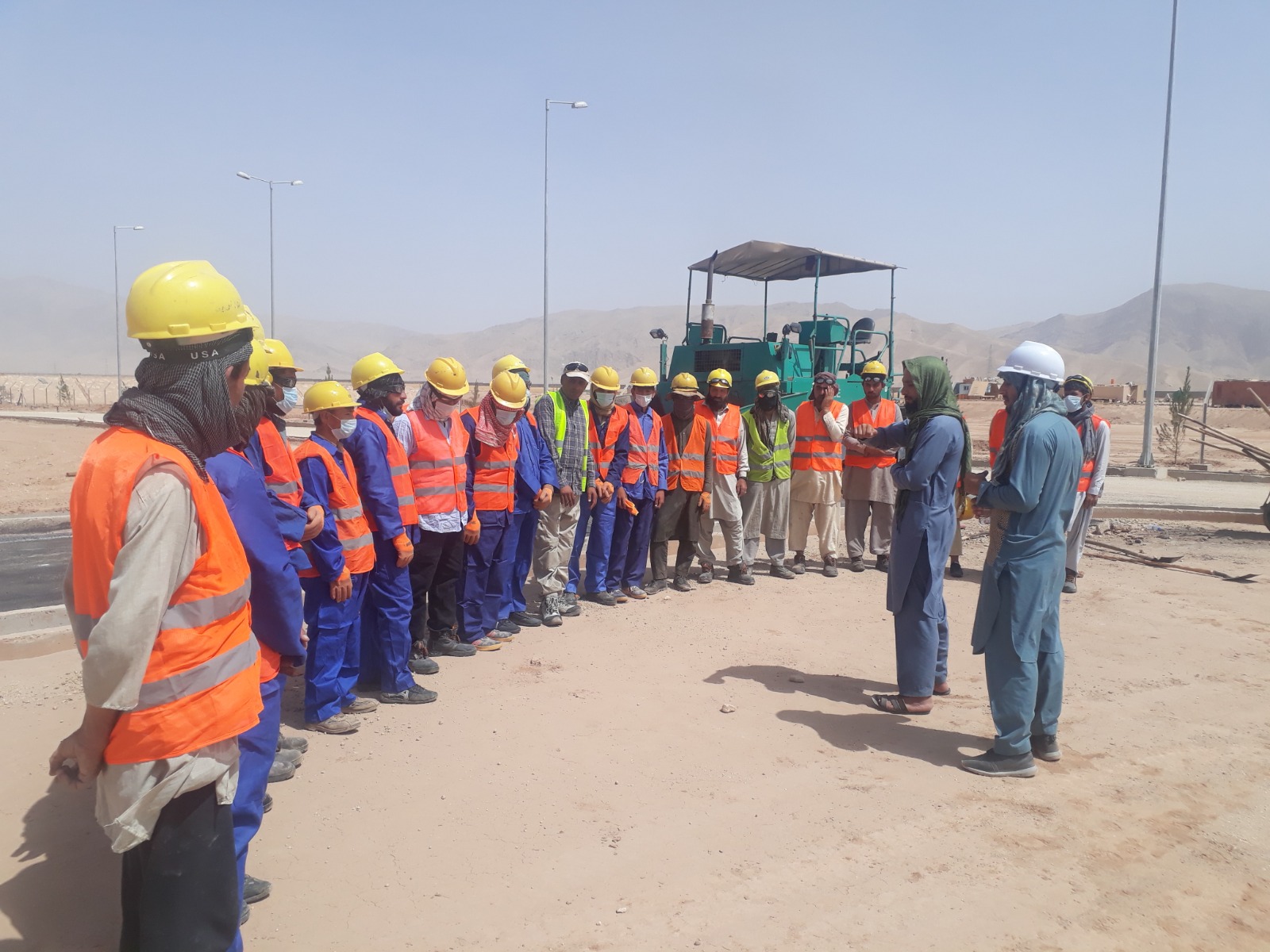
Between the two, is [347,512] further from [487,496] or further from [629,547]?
[629,547]

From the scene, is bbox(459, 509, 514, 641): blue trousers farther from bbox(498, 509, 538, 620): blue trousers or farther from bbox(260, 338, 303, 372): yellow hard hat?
bbox(260, 338, 303, 372): yellow hard hat

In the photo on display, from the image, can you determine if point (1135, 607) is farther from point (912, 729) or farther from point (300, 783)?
point (300, 783)

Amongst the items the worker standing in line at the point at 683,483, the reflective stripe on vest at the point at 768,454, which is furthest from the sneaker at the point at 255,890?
the reflective stripe on vest at the point at 768,454

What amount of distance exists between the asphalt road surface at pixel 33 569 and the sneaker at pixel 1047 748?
6.85 m

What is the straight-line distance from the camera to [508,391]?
5.79m

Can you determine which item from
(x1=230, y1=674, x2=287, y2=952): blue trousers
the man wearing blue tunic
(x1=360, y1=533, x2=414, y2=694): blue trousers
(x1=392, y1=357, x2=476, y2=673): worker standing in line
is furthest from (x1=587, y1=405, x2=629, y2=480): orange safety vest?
(x1=230, y1=674, x2=287, y2=952): blue trousers

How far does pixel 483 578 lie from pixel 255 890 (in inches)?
120

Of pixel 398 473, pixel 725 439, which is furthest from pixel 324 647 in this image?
pixel 725 439

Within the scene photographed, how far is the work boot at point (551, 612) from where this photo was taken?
6.45 m

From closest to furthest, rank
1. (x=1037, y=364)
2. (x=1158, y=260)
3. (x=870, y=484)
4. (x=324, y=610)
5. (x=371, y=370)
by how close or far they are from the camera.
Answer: (x=1037, y=364)
(x=324, y=610)
(x=371, y=370)
(x=870, y=484)
(x=1158, y=260)

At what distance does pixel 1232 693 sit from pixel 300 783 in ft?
18.2

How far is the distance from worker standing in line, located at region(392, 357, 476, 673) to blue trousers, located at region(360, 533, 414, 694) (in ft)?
0.94

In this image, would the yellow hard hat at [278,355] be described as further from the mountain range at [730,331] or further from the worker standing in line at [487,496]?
the mountain range at [730,331]

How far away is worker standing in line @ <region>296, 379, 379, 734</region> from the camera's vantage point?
4246 millimetres
